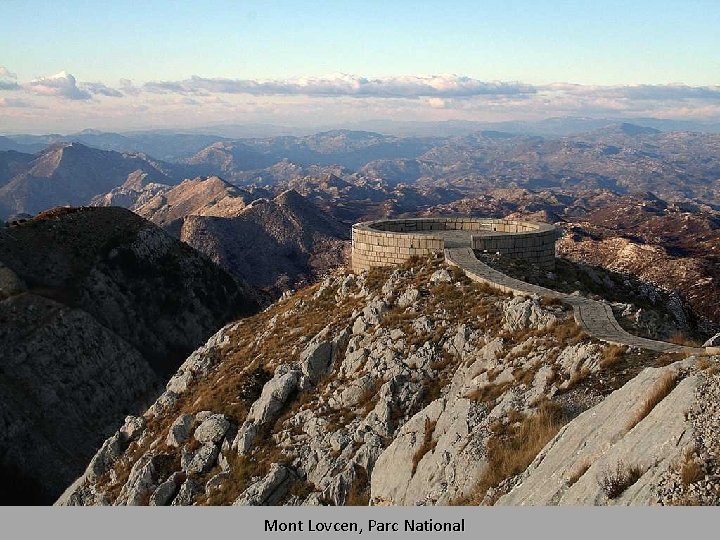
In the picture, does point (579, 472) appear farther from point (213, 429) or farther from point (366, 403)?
point (213, 429)

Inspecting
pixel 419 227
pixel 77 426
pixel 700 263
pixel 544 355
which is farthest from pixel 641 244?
pixel 544 355

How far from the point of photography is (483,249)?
33719 mm

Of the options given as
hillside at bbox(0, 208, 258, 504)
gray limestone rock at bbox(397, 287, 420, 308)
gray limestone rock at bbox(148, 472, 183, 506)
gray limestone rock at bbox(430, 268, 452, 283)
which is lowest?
hillside at bbox(0, 208, 258, 504)

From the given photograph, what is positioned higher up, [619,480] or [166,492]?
[619,480]

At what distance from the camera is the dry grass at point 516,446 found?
51.0 feet

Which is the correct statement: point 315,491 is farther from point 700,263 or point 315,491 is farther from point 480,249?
point 700,263

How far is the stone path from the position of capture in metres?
19.7

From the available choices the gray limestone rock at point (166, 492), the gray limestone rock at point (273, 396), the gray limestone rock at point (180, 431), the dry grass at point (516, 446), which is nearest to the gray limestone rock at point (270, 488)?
the gray limestone rock at point (273, 396)

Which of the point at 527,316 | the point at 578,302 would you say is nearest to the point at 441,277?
the point at 527,316

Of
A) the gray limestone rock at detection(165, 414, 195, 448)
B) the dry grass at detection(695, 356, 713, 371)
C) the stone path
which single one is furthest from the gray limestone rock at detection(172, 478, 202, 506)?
the dry grass at detection(695, 356, 713, 371)

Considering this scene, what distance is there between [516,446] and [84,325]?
197ft

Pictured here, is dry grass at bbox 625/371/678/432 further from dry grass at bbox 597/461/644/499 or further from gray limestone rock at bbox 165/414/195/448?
gray limestone rock at bbox 165/414/195/448

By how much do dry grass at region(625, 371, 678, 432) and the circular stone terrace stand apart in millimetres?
5815

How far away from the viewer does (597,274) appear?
3684 cm
